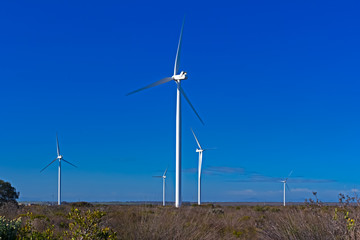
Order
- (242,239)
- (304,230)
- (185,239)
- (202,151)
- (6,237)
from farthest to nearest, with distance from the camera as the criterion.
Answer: (202,151) < (242,239) < (304,230) < (185,239) < (6,237)

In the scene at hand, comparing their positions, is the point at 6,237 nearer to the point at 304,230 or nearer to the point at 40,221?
the point at 40,221

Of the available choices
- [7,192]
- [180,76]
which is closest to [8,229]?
[180,76]

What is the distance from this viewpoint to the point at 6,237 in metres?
8.74

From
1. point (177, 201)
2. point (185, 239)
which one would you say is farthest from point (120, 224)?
point (177, 201)

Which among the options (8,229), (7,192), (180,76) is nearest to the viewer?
(8,229)

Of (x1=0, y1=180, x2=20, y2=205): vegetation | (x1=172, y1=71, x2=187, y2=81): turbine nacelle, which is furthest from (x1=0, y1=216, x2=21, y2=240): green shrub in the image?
(x1=0, y1=180, x2=20, y2=205): vegetation

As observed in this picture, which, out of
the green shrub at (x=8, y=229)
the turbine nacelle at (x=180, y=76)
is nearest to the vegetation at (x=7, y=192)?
the turbine nacelle at (x=180, y=76)

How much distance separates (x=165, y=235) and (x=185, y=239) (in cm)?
57

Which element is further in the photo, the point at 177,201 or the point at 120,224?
the point at 177,201

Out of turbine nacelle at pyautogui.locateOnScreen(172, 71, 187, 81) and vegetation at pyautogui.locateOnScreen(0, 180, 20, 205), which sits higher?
turbine nacelle at pyautogui.locateOnScreen(172, 71, 187, 81)

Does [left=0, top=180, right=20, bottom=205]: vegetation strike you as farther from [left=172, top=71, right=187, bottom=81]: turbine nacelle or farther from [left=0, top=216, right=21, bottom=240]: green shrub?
[left=0, top=216, right=21, bottom=240]: green shrub

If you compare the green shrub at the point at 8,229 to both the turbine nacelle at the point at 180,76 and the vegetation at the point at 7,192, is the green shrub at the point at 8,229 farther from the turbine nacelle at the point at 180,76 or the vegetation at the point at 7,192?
the vegetation at the point at 7,192

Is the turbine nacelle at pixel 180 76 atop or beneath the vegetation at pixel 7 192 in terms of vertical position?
atop

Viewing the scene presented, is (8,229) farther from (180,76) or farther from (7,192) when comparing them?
(7,192)
